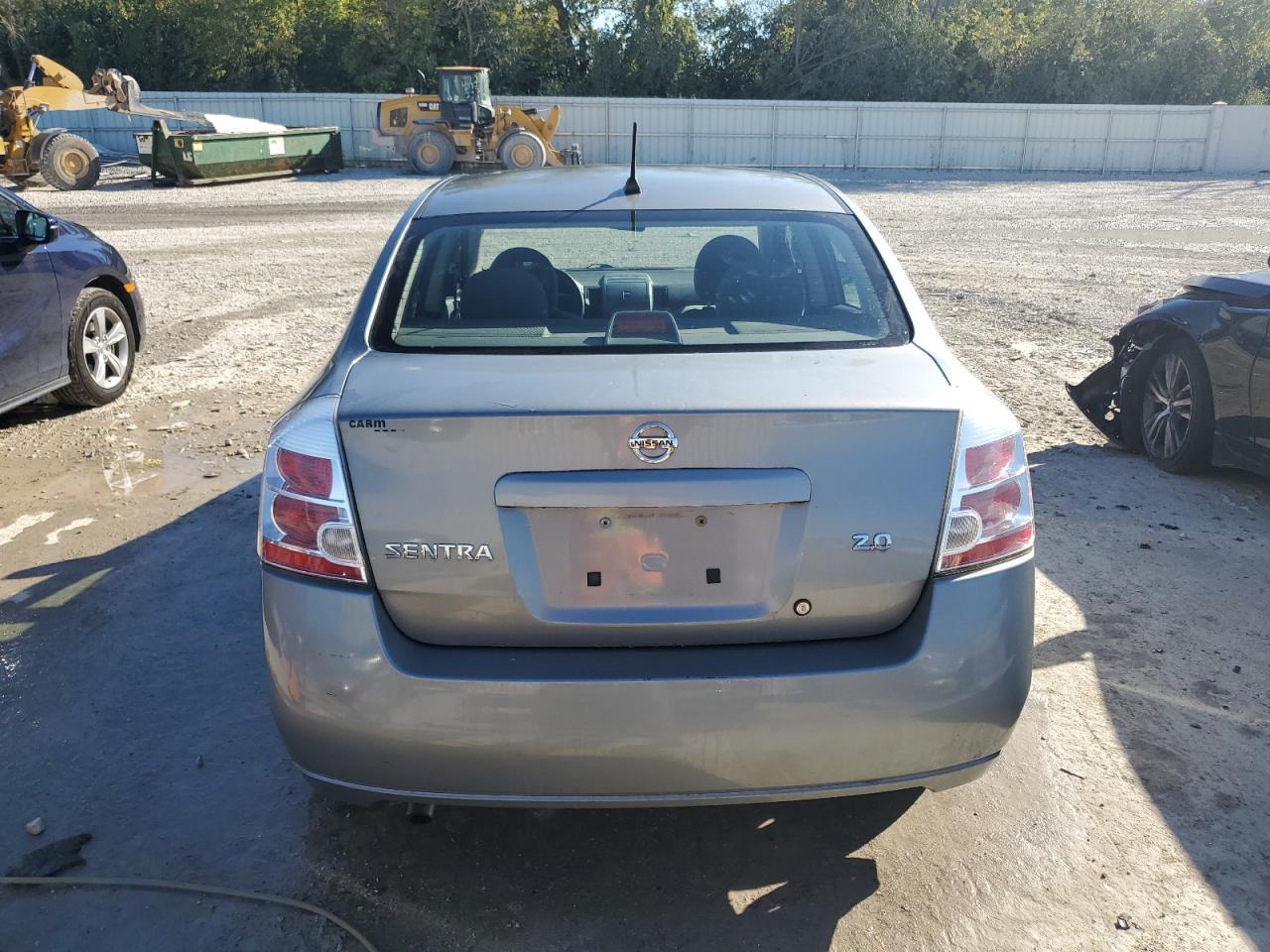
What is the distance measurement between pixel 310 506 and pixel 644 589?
796 millimetres

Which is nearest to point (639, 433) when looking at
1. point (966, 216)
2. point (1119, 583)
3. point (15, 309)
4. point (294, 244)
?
point (1119, 583)

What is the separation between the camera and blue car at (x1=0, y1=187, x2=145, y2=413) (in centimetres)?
607

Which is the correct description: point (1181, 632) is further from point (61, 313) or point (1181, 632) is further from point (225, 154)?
point (225, 154)

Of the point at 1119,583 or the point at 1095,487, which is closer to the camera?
the point at 1119,583

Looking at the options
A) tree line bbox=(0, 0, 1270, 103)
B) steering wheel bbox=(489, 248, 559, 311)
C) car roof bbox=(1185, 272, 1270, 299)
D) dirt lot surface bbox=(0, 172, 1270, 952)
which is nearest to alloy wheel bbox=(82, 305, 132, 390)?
dirt lot surface bbox=(0, 172, 1270, 952)

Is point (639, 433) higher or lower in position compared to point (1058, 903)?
higher

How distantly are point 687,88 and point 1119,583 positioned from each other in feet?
136

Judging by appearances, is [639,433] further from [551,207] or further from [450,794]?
[551,207]

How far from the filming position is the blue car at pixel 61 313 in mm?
6074

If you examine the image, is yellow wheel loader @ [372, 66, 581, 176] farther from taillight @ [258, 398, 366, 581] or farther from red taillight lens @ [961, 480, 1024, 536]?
red taillight lens @ [961, 480, 1024, 536]

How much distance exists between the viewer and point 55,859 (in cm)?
286

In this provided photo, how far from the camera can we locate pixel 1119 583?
4.60 meters

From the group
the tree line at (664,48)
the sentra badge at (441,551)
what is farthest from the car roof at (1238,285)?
the tree line at (664,48)

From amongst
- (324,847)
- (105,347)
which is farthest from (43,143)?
(324,847)
